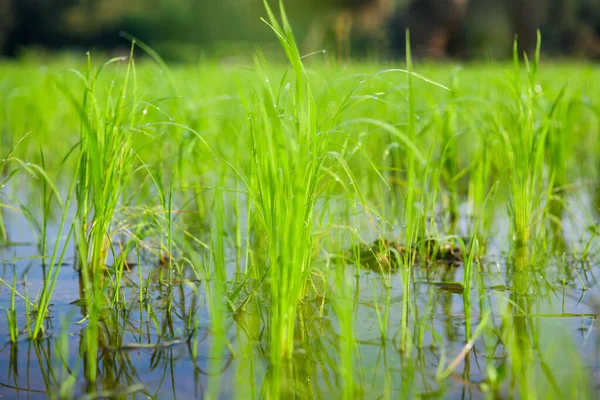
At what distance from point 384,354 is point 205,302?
1.41 ft

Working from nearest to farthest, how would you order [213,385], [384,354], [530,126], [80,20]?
[213,385], [384,354], [530,126], [80,20]

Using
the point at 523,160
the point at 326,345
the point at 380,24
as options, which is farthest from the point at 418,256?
the point at 380,24

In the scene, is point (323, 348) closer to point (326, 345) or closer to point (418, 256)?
point (326, 345)

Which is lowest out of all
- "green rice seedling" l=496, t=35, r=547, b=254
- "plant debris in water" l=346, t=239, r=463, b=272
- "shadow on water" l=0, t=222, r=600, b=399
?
"shadow on water" l=0, t=222, r=600, b=399

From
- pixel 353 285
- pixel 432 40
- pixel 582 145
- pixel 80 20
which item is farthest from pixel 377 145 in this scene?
pixel 80 20

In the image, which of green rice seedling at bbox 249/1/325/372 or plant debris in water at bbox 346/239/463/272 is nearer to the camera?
green rice seedling at bbox 249/1/325/372

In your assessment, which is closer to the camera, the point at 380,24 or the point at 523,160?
the point at 523,160

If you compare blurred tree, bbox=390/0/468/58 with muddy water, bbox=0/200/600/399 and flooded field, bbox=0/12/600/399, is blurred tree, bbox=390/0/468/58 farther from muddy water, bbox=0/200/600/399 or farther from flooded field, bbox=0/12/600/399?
muddy water, bbox=0/200/600/399

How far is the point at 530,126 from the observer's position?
5.54 ft

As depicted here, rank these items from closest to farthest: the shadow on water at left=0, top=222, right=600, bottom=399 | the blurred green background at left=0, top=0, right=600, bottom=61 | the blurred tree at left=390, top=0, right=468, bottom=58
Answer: the shadow on water at left=0, top=222, right=600, bottom=399
the blurred green background at left=0, top=0, right=600, bottom=61
the blurred tree at left=390, top=0, right=468, bottom=58

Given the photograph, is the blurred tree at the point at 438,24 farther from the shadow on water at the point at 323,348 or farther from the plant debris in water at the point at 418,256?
the shadow on water at the point at 323,348

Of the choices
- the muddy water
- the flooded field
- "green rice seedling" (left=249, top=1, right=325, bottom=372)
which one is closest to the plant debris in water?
the flooded field

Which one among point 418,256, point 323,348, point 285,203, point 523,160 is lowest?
point 323,348

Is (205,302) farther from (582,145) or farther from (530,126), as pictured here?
(582,145)
